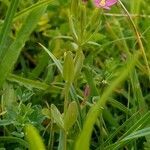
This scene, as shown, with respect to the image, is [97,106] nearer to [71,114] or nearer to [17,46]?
[71,114]

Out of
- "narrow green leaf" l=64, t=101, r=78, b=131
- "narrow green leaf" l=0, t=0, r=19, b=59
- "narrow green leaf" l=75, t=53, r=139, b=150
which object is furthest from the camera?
"narrow green leaf" l=0, t=0, r=19, b=59

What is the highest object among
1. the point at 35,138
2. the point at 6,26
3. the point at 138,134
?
the point at 6,26

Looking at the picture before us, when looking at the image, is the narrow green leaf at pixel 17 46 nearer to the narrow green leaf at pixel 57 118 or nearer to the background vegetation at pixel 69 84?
the background vegetation at pixel 69 84

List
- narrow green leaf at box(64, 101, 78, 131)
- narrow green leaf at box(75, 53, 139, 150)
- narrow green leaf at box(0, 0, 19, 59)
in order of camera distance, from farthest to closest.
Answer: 1. narrow green leaf at box(0, 0, 19, 59)
2. narrow green leaf at box(64, 101, 78, 131)
3. narrow green leaf at box(75, 53, 139, 150)

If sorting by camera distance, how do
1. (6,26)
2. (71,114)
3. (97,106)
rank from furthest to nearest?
(6,26), (71,114), (97,106)

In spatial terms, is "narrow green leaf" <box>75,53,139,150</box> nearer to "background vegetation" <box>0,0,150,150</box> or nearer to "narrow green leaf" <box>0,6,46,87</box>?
"background vegetation" <box>0,0,150,150</box>

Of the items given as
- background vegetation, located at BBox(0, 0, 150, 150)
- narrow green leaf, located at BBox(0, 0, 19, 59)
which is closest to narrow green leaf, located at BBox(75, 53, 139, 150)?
background vegetation, located at BBox(0, 0, 150, 150)

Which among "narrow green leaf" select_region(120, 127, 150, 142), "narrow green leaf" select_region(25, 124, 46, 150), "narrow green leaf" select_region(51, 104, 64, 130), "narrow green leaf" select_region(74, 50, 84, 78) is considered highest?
"narrow green leaf" select_region(74, 50, 84, 78)

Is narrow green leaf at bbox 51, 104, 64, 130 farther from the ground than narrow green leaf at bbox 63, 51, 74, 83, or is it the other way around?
narrow green leaf at bbox 63, 51, 74, 83

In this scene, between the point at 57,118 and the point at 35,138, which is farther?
the point at 57,118

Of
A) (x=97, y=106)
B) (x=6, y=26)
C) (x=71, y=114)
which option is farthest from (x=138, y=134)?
(x=6, y=26)
